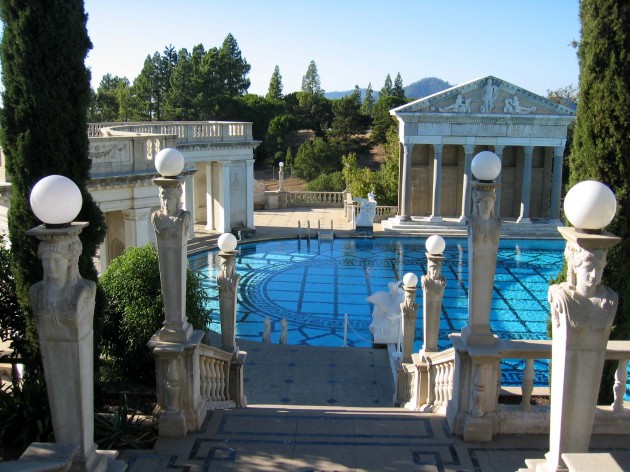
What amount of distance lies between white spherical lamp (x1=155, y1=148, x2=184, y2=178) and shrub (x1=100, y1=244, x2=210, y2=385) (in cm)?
360

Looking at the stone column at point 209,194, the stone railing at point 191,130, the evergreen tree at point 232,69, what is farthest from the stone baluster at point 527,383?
the evergreen tree at point 232,69

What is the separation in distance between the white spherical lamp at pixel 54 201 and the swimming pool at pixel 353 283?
39.9 ft

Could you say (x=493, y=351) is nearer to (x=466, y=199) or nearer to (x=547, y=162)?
(x=466, y=199)

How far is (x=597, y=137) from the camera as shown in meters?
7.88

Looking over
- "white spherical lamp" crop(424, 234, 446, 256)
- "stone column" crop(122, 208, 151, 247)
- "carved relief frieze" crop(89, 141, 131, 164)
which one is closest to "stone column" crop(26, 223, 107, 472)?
"white spherical lamp" crop(424, 234, 446, 256)

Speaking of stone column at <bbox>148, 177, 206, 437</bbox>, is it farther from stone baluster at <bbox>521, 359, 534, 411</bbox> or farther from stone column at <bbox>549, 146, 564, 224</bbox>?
stone column at <bbox>549, 146, 564, 224</bbox>

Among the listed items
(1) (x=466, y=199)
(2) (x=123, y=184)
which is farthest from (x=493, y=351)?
(1) (x=466, y=199)

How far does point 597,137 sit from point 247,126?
21.4m

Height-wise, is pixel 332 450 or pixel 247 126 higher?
pixel 247 126

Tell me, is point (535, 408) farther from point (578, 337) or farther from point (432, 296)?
point (432, 296)

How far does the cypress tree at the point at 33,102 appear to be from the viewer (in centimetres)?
785

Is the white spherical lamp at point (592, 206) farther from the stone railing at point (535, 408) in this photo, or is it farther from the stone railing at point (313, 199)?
the stone railing at point (313, 199)

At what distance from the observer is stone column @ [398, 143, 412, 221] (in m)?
31.0

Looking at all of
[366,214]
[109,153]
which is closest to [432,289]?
[109,153]
